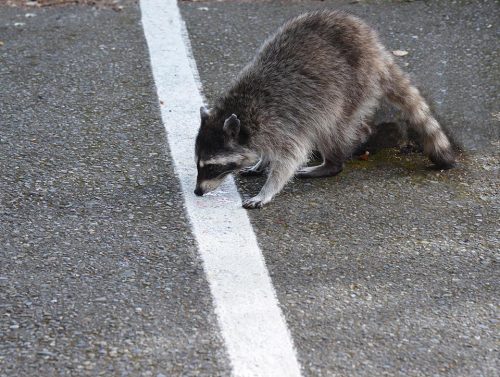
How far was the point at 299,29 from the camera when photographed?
507cm

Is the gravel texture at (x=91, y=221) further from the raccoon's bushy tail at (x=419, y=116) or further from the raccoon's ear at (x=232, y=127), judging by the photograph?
the raccoon's bushy tail at (x=419, y=116)

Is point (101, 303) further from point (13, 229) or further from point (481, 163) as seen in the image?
point (481, 163)

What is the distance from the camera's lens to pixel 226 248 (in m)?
4.13

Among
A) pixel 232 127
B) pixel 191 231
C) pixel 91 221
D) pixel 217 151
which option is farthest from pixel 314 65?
pixel 91 221

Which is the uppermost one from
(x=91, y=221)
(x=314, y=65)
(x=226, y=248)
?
(x=314, y=65)

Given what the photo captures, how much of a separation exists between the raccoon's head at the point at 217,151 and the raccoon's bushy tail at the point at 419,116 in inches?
38.2

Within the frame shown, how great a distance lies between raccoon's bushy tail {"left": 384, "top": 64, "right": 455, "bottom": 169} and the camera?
4.92 m

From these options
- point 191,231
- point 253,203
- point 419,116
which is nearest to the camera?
point 191,231

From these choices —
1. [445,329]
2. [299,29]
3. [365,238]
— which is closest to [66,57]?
[299,29]

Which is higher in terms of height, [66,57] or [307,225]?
[307,225]

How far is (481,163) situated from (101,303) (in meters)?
2.43

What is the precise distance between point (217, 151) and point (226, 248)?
772 mm

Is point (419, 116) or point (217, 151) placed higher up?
point (419, 116)

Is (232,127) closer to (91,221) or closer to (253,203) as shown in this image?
(253,203)
